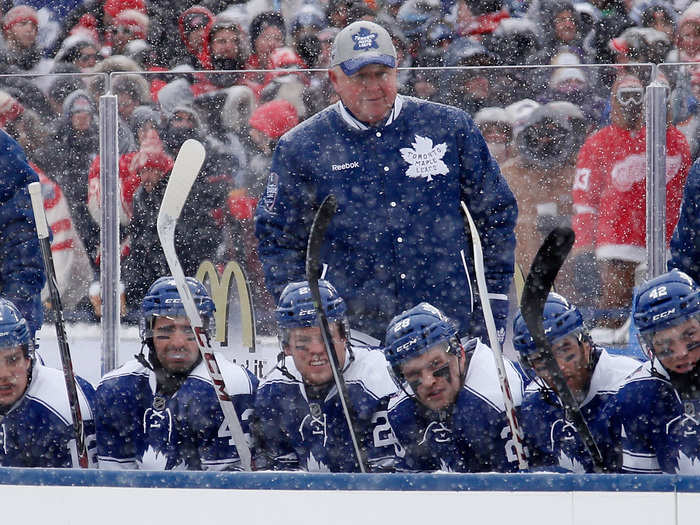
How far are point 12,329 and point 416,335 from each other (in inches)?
48.3

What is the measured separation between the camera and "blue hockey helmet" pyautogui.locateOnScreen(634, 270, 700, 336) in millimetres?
3502

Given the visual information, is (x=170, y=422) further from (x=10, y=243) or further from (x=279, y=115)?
(x=279, y=115)

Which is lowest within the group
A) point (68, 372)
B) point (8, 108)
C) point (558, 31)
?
point (68, 372)

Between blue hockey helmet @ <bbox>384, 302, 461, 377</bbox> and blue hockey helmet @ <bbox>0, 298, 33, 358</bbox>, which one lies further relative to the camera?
blue hockey helmet @ <bbox>0, 298, 33, 358</bbox>

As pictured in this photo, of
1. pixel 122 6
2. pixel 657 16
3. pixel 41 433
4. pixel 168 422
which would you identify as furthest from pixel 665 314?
pixel 122 6

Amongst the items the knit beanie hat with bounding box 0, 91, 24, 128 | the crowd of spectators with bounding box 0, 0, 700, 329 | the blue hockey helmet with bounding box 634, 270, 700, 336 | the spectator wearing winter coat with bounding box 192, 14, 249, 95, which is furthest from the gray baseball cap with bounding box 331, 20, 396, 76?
the spectator wearing winter coat with bounding box 192, 14, 249, 95

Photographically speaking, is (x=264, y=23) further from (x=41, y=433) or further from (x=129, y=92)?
(x=41, y=433)

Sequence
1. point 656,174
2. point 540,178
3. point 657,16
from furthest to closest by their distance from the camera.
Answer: point 657,16, point 540,178, point 656,174

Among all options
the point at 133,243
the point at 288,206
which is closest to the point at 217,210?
the point at 133,243

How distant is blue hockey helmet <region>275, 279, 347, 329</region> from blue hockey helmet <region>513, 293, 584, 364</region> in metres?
0.52

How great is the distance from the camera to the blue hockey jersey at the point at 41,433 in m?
4.06

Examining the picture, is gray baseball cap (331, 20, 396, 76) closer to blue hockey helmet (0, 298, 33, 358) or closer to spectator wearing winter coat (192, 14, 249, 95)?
blue hockey helmet (0, 298, 33, 358)

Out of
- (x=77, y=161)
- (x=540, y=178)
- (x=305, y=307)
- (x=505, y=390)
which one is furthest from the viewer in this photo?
(x=77, y=161)

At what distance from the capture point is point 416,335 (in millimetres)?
3670
